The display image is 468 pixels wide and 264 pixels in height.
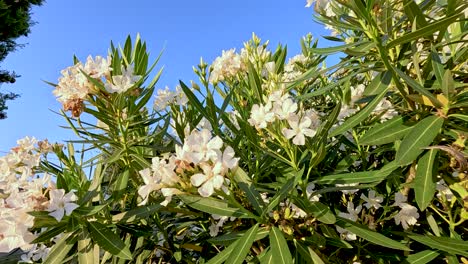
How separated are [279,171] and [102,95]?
21.7 inches

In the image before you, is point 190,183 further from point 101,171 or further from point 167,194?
point 101,171

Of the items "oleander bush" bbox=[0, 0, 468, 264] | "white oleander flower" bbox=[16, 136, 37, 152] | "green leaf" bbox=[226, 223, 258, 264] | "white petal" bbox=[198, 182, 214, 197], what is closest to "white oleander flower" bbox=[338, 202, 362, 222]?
"oleander bush" bbox=[0, 0, 468, 264]

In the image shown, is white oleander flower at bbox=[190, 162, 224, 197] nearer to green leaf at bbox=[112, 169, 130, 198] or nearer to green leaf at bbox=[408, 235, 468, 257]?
green leaf at bbox=[112, 169, 130, 198]

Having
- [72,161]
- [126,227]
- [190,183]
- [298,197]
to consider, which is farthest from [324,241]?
[72,161]

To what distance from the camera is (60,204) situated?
1037 mm

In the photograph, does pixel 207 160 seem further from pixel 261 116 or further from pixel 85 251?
pixel 85 251

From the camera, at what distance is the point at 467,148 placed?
1020 mm

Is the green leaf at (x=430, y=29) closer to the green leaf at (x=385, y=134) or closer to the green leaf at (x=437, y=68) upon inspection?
the green leaf at (x=437, y=68)

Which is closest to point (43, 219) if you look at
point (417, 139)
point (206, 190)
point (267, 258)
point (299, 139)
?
point (206, 190)

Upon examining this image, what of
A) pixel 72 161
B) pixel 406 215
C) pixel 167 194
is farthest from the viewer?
pixel 72 161

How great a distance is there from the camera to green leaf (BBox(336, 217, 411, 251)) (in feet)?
3.26

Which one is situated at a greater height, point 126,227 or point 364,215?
point 126,227

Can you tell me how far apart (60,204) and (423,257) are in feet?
2.97

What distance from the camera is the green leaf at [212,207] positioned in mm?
1004
